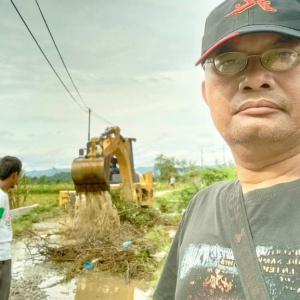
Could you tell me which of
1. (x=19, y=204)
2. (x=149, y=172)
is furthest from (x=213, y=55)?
(x=19, y=204)

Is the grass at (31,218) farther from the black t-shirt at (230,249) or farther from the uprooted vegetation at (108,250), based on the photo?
the black t-shirt at (230,249)

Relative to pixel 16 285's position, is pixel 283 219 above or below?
above

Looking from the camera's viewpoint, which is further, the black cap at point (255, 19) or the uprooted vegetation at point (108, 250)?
the uprooted vegetation at point (108, 250)

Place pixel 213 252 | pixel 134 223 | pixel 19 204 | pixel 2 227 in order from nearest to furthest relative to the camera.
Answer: pixel 213 252, pixel 2 227, pixel 134 223, pixel 19 204

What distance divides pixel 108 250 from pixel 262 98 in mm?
6522

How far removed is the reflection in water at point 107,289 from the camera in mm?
5947

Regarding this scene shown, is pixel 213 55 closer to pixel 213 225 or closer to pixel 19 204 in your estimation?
pixel 213 225

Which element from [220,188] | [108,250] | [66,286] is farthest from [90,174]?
[220,188]

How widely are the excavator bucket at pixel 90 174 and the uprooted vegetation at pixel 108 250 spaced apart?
781 millimetres

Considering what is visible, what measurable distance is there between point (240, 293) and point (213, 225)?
235 millimetres

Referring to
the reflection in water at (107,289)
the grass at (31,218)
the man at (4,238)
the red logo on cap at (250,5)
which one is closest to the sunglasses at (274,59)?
the red logo on cap at (250,5)

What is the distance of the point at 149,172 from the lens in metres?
14.4

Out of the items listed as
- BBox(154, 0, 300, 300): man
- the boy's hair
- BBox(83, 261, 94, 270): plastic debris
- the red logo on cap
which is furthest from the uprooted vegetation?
the red logo on cap

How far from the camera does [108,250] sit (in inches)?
289
